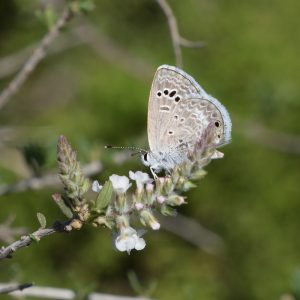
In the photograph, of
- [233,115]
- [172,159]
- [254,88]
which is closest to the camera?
[172,159]

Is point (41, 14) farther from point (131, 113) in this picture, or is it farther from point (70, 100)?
point (70, 100)

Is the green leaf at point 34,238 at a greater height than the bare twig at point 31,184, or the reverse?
the bare twig at point 31,184

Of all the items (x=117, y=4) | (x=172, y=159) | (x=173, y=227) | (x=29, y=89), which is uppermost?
(x=117, y=4)

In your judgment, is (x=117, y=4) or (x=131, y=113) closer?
(x=131, y=113)

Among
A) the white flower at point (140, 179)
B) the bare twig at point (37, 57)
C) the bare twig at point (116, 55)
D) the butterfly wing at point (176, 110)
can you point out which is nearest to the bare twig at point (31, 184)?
the bare twig at point (37, 57)

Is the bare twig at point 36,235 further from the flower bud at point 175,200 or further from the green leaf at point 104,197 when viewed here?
the flower bud at point 175,200

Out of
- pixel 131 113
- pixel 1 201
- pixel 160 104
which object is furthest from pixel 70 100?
pixel 160 104
